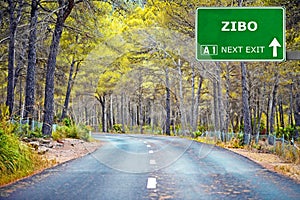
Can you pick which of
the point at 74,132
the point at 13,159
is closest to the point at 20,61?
the point at 74,132

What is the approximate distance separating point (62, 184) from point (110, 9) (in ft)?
52.6

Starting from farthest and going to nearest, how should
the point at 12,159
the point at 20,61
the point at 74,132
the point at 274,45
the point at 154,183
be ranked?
the point at 20,61 → the point at 74,132 → the point at 274,45 → the point at 12,159 → the point at 154,183

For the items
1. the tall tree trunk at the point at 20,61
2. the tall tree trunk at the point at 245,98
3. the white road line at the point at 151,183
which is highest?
the tall tree trunk at the point at 20,61

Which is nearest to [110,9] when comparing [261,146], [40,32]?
[40,32]

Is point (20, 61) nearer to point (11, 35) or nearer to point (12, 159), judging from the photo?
point (11, 35)

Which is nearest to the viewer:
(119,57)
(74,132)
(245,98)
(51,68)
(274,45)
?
(274,45)

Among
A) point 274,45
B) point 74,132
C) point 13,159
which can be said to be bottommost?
point 13,159

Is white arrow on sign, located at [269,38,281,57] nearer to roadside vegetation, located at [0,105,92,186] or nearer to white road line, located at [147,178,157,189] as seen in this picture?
white road line, located at [147,178,157,189]

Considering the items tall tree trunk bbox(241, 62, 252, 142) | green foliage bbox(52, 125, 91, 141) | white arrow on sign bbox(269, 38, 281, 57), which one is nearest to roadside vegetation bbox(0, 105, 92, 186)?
white arrow on sign bbox(269, 38, 281, 57)

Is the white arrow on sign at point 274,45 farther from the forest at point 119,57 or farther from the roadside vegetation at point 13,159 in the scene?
the roadside vegetation at point 13,159

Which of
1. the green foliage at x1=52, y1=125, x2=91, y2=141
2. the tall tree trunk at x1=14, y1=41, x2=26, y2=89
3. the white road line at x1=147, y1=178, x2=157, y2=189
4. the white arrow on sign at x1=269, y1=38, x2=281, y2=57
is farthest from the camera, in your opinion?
the tall tree trunk at x1=14, y1=41, x2=26, y2=89

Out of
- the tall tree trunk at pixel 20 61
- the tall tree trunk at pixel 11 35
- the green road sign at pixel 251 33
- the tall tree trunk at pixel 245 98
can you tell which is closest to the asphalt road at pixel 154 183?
the green road sign at pixel 251 33

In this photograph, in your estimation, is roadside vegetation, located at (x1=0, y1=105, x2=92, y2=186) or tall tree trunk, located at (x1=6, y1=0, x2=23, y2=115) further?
tall tree trunk, located at (x1=6, y1=0, x2=23, y2=115)

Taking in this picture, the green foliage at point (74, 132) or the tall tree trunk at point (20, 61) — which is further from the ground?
the tall tree trunk at point (20, 61)
